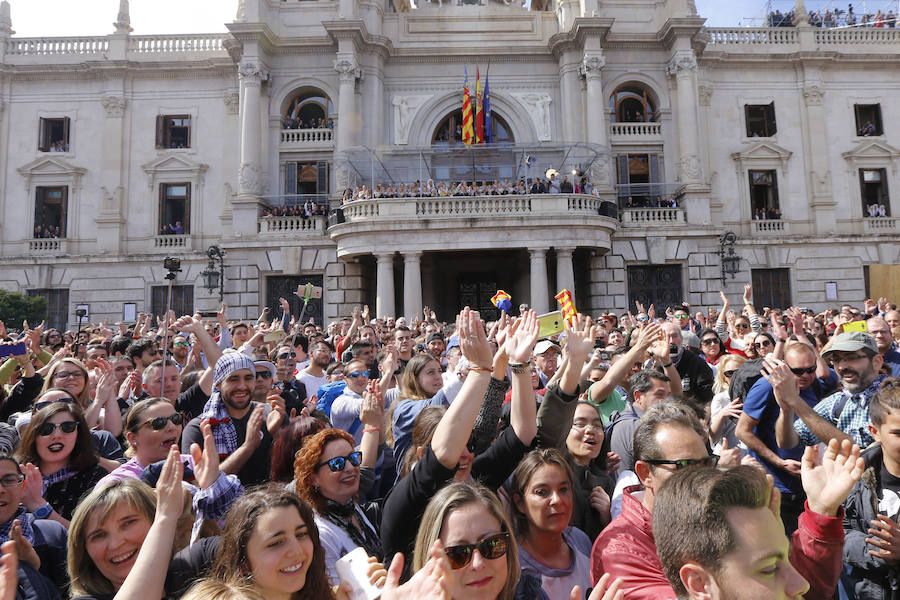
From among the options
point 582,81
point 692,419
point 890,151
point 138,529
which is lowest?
point 138,529

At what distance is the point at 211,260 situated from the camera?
24688 millimetres

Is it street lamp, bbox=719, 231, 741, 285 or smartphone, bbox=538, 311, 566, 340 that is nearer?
smartphone, bbox=538, 311, 566, 340

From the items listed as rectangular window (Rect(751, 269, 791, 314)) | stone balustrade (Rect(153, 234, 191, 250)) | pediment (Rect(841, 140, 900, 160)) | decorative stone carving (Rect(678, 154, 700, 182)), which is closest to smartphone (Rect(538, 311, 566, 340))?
decorative stone carving (Rect(678, 154, 700, 182))

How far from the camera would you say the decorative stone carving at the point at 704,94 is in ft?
92.8

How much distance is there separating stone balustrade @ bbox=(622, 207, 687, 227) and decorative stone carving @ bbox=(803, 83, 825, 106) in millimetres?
9288

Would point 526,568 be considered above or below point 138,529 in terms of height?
below

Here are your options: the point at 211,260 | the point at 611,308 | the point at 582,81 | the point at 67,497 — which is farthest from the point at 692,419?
the point at 582,81

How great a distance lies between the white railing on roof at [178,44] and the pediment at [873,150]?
29.2 metres

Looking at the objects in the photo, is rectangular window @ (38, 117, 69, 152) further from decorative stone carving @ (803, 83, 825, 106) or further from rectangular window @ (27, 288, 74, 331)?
decorative stone carving @ (803, 83, 825, 106)

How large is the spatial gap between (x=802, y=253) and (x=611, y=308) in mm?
9646

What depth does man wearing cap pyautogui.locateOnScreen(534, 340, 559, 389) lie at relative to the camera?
24.1 feet

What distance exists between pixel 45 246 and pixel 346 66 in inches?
615

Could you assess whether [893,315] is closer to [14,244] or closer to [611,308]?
[611,308]

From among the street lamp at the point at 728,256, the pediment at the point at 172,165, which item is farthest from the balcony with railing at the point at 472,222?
the pediment at the point at 172,165
